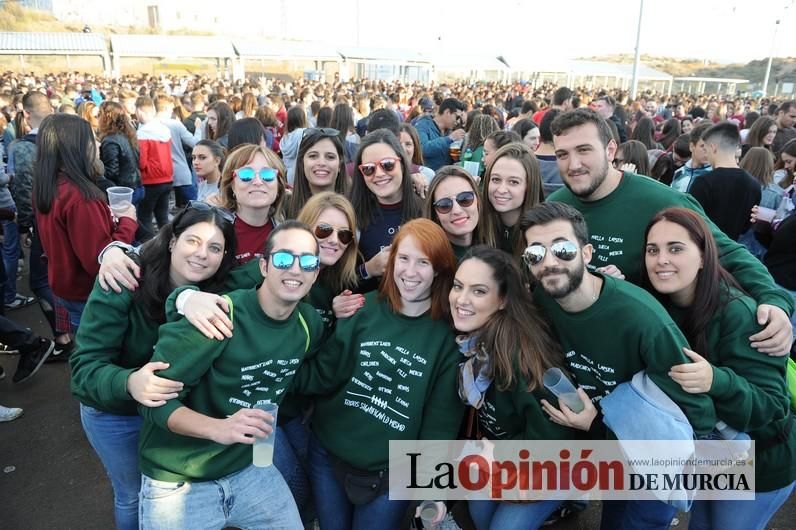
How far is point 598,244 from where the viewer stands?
278cm

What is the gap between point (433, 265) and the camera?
2.44 metres

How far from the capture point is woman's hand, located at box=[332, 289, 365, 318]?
249cm

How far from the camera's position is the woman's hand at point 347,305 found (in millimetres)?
2490

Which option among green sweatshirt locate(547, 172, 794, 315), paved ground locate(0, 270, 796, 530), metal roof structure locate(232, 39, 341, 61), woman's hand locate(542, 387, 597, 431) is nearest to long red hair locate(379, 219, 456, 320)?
woman's hand locate(542, 387, 597, 431)

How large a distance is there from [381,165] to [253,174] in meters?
0.81

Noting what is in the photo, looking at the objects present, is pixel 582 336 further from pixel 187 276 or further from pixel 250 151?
pixel 250 151

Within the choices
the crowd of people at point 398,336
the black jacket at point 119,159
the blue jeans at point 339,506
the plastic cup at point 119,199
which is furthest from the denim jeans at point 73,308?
the black jacket at point 119,159

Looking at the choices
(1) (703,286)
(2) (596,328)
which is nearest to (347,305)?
(2) (596,328)

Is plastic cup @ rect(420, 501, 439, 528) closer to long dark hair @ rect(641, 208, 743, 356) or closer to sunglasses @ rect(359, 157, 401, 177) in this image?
long dark hair @ rect(641, 208, 743, 356)

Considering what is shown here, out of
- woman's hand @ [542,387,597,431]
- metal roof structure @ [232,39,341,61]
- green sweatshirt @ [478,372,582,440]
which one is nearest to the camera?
woman's hand @ [542,387,597,431]

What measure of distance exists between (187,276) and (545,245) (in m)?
1.66

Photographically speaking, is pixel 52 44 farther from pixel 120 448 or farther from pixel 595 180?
pixel 595 180

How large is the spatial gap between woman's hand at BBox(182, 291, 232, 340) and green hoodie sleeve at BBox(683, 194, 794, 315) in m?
2.33

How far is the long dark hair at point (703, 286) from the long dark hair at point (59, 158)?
3545mm
